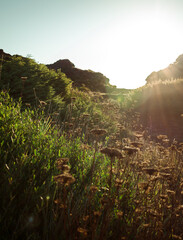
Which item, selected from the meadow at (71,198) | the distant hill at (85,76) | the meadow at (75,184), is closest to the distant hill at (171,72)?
the distant hill at (85,76)

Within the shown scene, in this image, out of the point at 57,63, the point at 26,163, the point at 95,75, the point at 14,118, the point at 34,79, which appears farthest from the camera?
the point at 57,63

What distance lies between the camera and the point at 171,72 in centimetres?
5459

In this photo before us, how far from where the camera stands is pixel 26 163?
7.51 ft

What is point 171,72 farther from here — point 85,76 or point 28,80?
point 28,80

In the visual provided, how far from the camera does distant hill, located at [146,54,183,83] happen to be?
5169cm

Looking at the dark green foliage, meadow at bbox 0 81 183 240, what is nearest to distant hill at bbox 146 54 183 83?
the dark green foliage

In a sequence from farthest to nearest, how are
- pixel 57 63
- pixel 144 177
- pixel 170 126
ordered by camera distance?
pixel 57 63, pixel 170 126, pixel 144 177

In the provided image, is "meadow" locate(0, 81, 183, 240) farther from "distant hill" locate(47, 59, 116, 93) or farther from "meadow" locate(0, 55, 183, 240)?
"distant hill" locate(47, 59, 116, 93)

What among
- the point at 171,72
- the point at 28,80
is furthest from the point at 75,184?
the point at 171,72

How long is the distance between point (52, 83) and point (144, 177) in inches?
311

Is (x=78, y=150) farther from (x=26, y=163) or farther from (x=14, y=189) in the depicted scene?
(x=14, y=189)

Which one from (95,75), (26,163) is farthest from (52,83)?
(95,75)

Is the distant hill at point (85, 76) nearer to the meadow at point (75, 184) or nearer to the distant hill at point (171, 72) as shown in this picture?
the distant hill at point (171, 72)

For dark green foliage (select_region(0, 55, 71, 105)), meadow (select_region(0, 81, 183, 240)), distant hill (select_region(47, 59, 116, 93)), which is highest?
distant hill (select_region(47, 59, 116, 93))
